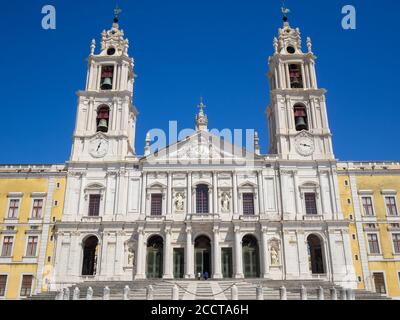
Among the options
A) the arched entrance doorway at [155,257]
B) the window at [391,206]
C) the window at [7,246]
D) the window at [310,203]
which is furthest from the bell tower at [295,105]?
the window at [7,246]

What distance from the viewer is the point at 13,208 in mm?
35562

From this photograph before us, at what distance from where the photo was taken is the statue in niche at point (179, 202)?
116 ft

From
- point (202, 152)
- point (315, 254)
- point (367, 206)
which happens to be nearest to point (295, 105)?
point (202, 152)

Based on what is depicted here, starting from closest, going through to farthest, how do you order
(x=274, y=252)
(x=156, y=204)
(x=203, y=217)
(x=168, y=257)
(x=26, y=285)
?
(x=26, y=285) → (x=168, y=257) → (x=274, y=252) → (x=203, y=217) → (x=156, y=204)

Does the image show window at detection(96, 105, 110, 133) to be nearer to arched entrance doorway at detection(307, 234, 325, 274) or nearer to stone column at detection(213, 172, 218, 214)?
stone column at detection(213, 172, 218, 214)

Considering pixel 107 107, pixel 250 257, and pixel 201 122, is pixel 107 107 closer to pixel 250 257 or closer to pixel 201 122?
pixel 201 122

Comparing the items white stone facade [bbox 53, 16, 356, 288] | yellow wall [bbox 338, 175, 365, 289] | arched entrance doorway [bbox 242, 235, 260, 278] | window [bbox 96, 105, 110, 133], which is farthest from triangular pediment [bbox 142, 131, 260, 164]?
yellow wall [bbox 338, 175, 365, 289]

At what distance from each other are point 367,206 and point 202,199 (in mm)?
13289

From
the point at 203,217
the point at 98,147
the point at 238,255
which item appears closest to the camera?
the point at 238,255

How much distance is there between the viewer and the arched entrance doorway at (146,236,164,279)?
111ft

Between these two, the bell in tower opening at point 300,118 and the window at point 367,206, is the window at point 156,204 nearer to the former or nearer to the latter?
the bell in tower opening at point 300,118
